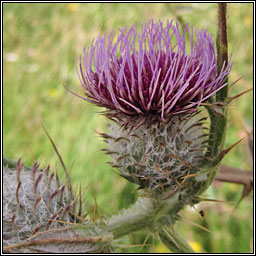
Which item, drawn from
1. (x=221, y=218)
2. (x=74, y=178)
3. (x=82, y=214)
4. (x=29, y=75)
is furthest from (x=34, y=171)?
(x=29, y=75)

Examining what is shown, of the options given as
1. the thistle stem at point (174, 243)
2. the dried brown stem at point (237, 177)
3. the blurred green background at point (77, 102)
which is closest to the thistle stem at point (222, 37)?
the dried brown stem at point (237, 177)

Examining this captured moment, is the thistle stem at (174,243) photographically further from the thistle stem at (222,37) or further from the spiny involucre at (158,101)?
the thistle stem at (222,37)

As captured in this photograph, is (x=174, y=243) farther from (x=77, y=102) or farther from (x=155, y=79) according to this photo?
(x=77, y=102)

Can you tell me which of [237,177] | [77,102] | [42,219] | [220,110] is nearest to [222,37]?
[220,110]

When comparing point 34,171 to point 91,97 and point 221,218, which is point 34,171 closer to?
point 91,97

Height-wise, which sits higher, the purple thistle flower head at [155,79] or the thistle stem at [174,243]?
the purple thistle flower head at [155,79]

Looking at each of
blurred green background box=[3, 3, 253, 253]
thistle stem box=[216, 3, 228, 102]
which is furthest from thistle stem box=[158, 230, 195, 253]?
blurred green background box=[3, 3, 253, 253]
